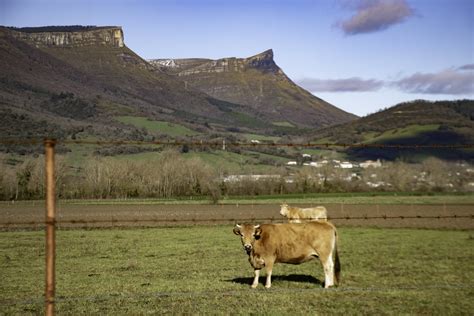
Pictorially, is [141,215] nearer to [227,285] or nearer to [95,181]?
[95,181]

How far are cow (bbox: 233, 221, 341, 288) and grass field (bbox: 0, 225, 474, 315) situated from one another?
2.06 feet

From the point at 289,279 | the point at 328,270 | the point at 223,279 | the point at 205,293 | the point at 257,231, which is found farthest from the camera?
the point at 223,279

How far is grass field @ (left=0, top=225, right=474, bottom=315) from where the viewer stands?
12.1 meters

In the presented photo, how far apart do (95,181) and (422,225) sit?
25.8 m

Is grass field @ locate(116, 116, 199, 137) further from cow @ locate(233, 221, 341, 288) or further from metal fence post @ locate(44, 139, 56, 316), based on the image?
metal fence post @ locate(44, 139, 56, 316)

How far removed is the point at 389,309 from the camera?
1166 cm

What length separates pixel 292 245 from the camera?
14391 mm

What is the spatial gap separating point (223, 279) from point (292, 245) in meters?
Answer: 2.64

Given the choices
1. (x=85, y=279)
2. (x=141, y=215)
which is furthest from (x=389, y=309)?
(x=141, y=215)

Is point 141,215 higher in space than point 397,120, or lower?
lower

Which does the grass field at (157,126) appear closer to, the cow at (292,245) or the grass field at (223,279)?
the grass field at (223,279)

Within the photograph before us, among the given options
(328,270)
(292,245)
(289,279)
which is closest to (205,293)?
(292,245)

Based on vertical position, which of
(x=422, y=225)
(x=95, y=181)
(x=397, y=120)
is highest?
(x=397, y=120)

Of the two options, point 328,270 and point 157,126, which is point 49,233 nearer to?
point 328,270
